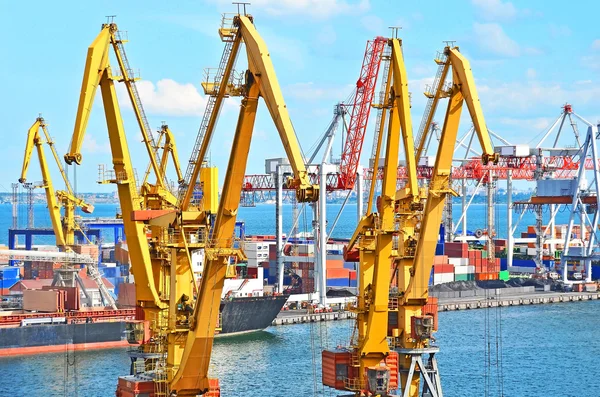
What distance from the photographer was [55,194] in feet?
264

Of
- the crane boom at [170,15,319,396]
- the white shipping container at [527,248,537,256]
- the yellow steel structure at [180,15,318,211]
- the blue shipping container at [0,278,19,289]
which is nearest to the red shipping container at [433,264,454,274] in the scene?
the white shipping container at [527,248,537,256]

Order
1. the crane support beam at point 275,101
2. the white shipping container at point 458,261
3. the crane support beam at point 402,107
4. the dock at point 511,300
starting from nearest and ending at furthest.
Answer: the crane support beam at point 275,101, the crane support beam at point 402,107, the dock at point 511,300, the white shipping container at point 458,261

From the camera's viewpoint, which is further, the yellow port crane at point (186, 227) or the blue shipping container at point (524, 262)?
the blue shipping container at point (524, 262)

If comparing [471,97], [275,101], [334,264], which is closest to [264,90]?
[275,101]

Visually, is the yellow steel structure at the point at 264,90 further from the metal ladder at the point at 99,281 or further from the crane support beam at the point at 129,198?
the metal ladder at the point at 99,281

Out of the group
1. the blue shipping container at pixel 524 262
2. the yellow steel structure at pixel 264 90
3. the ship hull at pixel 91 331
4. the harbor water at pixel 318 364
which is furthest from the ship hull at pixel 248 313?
the blue shipping container at pixel 524 262

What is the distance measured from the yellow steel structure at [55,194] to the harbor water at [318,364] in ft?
35.7

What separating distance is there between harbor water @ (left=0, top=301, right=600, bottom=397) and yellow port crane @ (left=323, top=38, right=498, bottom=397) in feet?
15.8

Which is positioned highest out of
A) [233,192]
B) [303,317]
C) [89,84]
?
[89,84]

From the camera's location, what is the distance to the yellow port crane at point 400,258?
4066 centimetres

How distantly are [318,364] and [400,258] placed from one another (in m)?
21.3

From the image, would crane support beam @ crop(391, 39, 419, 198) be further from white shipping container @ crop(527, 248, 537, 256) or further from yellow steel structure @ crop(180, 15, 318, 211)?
white shipping container @ crop(527, 248, 537, 256)

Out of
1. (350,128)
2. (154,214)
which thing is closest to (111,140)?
(154,214)

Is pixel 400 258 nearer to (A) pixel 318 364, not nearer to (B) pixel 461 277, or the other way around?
(A) pixel 318 364
